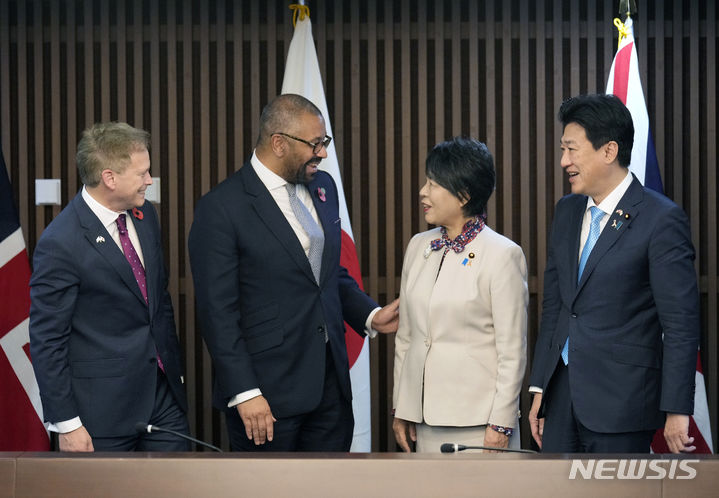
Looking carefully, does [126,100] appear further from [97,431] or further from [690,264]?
[690,264]

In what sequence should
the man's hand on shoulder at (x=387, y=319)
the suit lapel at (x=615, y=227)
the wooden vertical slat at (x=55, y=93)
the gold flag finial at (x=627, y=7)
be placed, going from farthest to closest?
the wooden vertical slat at (x=55, y=93)
the gold flag finial at (x=627, y=7)
the man's hand on shoulder at (x=387, y=319)
the suit lapel at (x=615, y=227)

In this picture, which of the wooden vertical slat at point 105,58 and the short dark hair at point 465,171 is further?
the wooden vertical slat at point 105,58

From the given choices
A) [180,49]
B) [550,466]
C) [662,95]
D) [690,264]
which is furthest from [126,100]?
[550,466]

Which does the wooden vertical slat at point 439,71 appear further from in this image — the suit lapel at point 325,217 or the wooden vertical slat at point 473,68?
the suit lapel at point 325,217

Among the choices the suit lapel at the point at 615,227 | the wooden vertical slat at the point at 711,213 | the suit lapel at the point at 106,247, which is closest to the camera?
the suit lapel at the point at 615,227

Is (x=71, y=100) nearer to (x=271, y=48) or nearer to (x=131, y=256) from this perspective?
(x=271, y=48)

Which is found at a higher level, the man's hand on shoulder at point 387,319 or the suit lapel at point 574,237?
the suit lapel at point 574,237

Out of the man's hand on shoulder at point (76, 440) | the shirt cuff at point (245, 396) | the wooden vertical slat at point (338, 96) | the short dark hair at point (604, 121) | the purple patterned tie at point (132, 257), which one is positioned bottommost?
the man's hand on shoulder at point (76, 440)

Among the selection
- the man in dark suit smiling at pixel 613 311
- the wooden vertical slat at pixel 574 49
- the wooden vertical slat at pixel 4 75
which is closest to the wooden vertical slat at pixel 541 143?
the wooden vertical slat at pixel 574 49

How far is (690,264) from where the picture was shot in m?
2.63

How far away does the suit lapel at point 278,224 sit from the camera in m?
2.97

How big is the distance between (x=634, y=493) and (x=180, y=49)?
3803 millimetres

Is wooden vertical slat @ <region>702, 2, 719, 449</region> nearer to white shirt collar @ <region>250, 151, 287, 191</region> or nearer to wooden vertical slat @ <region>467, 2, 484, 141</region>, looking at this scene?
wooden vertical slat @ <region>467, 2, 484, 141</region>

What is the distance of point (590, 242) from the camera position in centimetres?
278
